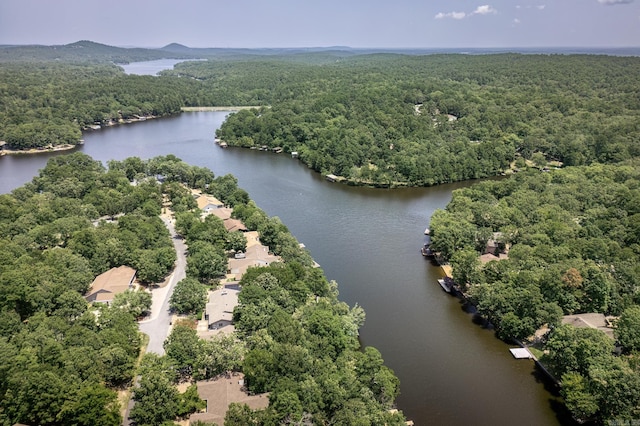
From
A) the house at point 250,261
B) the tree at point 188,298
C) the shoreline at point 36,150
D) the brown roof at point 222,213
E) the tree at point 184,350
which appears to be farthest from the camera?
the shoreline at point 36,150

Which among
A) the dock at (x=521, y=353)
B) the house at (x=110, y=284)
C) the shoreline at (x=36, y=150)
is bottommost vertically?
the dock at (x=521, y=353)

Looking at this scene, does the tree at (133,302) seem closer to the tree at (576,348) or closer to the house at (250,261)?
the house at (250,261)

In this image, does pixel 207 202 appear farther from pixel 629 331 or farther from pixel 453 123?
pixel 453 123

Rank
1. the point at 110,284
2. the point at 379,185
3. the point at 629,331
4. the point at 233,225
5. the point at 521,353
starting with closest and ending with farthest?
the point at 629,331, the point at 521,353, the point at 110,284, the point at 233,225, the point at 379,185

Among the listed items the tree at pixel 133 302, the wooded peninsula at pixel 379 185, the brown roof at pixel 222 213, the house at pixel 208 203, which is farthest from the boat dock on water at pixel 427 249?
the tree at pixel 133 302

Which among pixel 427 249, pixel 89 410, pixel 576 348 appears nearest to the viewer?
pixel 89 410

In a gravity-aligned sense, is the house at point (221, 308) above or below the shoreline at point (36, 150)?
below

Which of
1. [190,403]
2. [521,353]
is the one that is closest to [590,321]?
[521,353]

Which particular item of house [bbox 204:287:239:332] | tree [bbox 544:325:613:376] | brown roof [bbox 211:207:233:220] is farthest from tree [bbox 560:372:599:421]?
brown roof [bbox 211:207:233:220]
